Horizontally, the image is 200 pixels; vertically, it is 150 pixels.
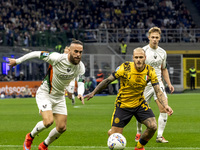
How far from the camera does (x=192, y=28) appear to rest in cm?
4406

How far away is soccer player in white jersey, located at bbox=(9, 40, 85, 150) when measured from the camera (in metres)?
8.80

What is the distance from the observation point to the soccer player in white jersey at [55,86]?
8805 millimetres

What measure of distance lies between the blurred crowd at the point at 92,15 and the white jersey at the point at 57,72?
1186 inches

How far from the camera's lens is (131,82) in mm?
8648

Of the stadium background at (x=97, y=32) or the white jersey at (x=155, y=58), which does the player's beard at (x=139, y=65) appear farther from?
the stadium background at (x=97, y=32)

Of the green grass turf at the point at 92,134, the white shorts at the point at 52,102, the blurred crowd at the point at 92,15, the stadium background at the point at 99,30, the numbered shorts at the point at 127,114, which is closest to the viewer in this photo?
the numbered shorts at the point at 127,114

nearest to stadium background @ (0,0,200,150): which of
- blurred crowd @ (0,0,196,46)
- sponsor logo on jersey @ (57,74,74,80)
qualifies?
blurred crowd @ (0,0,196,46)

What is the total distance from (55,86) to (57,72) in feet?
0.96

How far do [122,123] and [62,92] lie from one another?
1.38 m

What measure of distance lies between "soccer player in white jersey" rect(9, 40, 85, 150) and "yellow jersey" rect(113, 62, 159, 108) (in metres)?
0.78

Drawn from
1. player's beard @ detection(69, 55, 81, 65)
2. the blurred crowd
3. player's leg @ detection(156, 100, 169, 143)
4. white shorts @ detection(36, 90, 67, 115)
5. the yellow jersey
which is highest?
the blurred crowd

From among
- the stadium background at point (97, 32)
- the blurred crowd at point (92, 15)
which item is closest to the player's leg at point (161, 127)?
the stadium background at point (97, 32)

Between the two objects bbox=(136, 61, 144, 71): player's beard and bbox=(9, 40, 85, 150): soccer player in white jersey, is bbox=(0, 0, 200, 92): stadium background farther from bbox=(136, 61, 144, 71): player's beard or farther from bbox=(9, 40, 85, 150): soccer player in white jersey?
bbox=(136, 61, 144, 71): player's beard

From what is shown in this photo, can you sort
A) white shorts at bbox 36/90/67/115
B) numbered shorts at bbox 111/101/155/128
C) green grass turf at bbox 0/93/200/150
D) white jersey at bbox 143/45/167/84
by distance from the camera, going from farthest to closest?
white jersey at bbox 143/45/167/84
green grass turf at bbox 0/93/200/150
white shorts at bbox 36/90/67/115
numbered shorts at bbox 111/101/155/128
